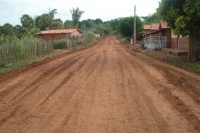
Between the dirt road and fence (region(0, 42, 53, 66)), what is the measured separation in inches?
332

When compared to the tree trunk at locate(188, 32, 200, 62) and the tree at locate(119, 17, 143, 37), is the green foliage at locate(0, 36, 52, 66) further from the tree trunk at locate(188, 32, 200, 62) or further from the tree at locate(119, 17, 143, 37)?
the tree at locate(119, 17, 143, 37)

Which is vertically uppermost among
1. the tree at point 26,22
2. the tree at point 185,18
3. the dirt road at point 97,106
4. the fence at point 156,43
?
the tree at point 26,22

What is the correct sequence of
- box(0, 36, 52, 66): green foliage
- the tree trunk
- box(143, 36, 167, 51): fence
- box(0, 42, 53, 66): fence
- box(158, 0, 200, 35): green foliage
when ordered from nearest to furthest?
box(158, 0, 200, 35): green foliage
box(0, 42, 53, 66): fence
box(0, 36, 52, 66): green foliage
the tree trunk
box(143, 36, 167, 51): fence

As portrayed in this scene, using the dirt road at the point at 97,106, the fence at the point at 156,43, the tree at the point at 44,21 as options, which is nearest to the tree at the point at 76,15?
the tree at the point at 44,21

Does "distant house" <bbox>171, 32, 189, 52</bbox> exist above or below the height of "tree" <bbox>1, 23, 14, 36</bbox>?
below

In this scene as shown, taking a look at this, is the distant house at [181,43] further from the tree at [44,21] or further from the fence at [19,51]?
the tree at [44,21]

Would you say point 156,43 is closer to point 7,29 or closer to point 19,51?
point 19,51

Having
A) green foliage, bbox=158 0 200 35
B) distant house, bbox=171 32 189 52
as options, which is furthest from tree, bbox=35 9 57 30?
green foliage, bbox=158 0 200 35

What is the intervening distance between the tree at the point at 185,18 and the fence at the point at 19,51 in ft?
34.0

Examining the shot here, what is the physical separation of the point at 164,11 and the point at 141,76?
32.0 feet

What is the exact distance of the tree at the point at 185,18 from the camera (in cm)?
2169

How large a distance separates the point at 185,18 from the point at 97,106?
13853 mm

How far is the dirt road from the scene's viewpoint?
8305 mm

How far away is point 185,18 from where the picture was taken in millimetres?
22453
